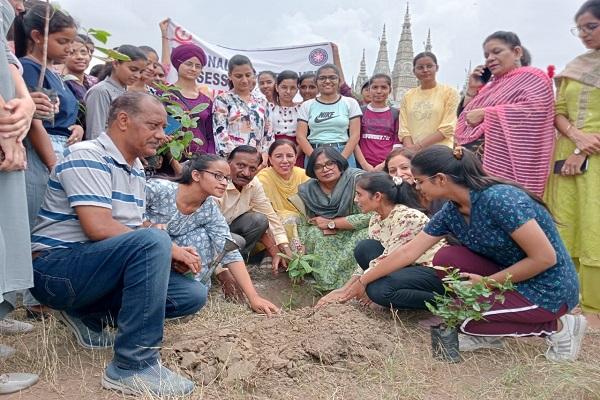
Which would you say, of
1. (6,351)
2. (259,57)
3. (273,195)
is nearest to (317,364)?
(6,351)

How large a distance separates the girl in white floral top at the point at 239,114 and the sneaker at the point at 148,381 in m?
2.41

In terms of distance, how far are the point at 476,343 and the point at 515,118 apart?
163cm

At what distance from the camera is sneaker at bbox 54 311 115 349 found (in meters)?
2.42

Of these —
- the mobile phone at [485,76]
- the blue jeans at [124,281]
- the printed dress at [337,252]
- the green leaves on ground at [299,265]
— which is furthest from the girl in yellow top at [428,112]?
the blue jeans at [124,281]

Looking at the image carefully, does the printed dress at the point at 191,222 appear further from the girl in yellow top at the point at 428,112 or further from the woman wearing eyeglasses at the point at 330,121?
the girl in yellow top at the point at 428,112

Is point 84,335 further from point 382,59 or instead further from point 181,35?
point 382,59

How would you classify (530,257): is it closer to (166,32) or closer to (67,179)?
(67,179)

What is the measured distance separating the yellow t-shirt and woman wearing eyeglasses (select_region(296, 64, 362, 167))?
0.47m

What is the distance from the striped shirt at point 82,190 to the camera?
80.8 inches

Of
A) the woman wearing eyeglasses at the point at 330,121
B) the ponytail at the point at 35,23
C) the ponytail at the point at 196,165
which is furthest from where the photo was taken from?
the woman wearing eyeglasses at the point at 330,121

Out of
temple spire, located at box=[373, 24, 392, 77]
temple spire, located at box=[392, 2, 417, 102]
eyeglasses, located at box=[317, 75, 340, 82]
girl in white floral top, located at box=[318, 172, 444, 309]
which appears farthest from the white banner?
temple spire, located at box=[373, 24, 392, 77]

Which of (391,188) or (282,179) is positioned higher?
(391,188)

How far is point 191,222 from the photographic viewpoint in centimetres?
302

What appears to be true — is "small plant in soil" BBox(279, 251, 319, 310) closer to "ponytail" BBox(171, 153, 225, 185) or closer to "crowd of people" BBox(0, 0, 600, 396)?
"crowd of people" BBox(0, 0, 600, 396)
